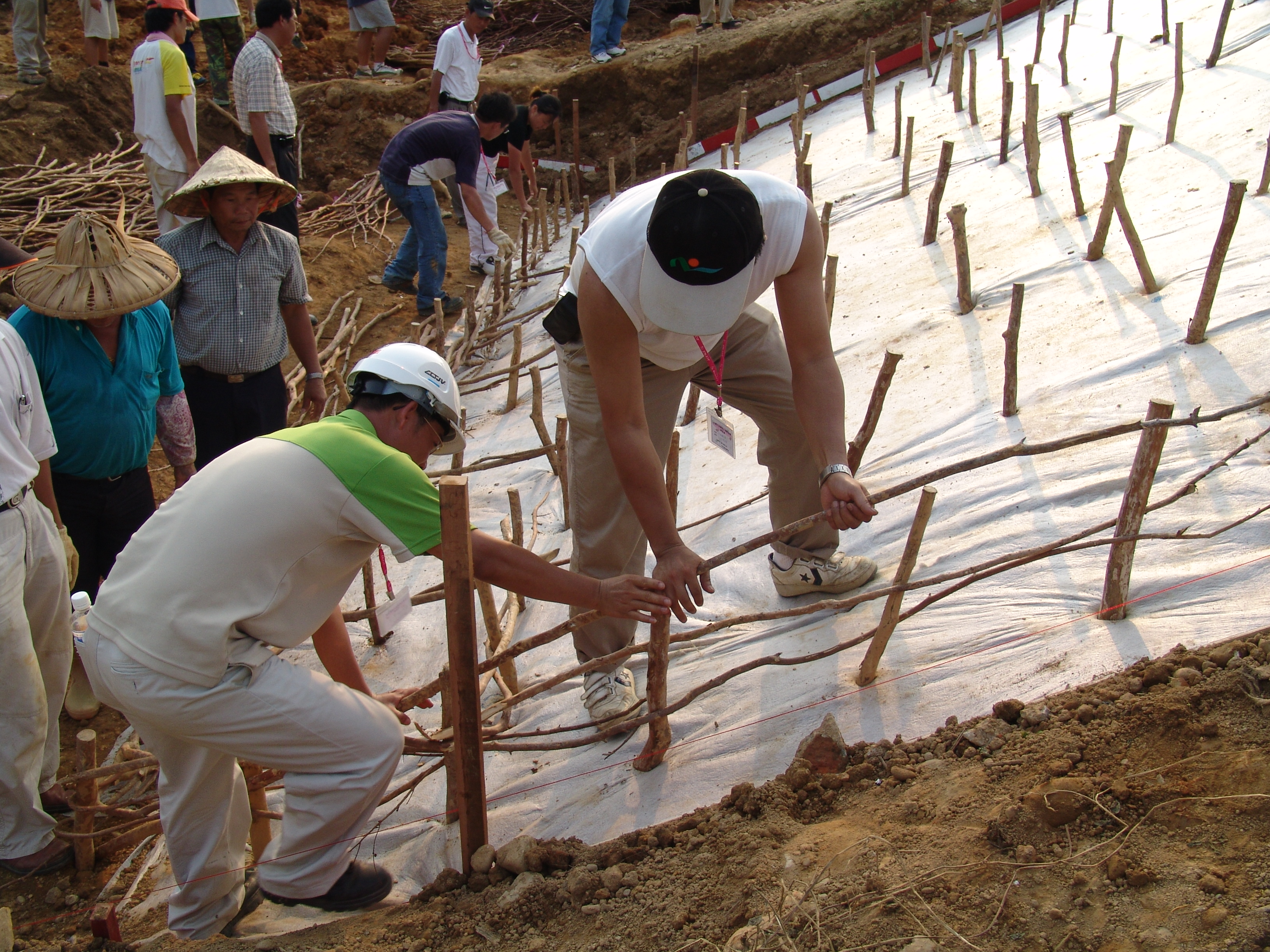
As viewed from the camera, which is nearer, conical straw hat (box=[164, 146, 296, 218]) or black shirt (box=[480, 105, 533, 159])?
conical straw hat (box=[164, 146, 296, 218])

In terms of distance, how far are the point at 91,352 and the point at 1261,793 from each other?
9.15ft

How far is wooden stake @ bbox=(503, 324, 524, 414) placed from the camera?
176 inches

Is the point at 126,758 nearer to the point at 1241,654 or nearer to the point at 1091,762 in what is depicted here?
the point at 1091,762

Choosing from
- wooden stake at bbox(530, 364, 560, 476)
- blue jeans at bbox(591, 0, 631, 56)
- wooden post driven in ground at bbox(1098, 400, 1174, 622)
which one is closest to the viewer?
wooden post driven in ground at bbox(1098, 400, 1174, 622)

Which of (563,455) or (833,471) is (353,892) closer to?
(833,471)

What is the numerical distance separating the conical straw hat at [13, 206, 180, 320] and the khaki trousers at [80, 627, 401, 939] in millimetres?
1169

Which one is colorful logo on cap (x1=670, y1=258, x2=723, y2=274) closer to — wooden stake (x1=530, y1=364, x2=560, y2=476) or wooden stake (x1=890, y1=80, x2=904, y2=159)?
wooden stake (x1=530, y1=364, x2=560, y2=476)

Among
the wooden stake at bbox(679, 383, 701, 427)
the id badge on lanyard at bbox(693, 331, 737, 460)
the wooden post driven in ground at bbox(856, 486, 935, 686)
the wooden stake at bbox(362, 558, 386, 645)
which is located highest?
the id badge on lanyard at bbox(693, 331, 737, 460)

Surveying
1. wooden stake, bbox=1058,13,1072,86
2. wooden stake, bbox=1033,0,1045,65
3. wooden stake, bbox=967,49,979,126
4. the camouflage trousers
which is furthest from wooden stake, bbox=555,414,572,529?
the camouflage trousers

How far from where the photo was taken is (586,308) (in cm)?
174

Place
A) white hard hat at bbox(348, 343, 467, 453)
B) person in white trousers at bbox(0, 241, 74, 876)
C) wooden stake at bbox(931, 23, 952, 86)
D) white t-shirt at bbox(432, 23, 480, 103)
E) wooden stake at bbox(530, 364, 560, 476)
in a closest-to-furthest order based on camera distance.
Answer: white hard hat at bbox(348, 343, 467, 453)
person in white trousers at bbox(0, 241, 74, 876)
wooden stake at bbox(530, 364, 560, 476)
white t-shirt at bbox(432, 23, 480, 103)
wooden stake at bbox(931, 23, 952, 86)

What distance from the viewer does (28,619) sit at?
7.32 feet

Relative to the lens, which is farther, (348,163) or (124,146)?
(348,163)

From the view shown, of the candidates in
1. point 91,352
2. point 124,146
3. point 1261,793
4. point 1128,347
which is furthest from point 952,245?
point 124,146
